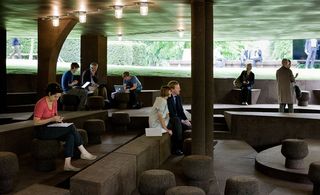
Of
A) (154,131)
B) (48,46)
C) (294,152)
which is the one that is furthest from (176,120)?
(48,46)

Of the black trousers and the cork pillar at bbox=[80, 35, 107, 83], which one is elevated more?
the cork pillar at bbox=[80, 35, 107, 83]

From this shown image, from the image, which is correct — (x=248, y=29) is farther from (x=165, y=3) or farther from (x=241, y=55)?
(x=241, y=55)

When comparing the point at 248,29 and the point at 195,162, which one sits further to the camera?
the point at 248,29

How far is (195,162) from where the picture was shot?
6.26 m

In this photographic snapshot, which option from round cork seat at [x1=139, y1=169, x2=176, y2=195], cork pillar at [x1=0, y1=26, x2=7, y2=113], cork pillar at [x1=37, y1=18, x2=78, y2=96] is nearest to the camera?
round cork seat at [x1=139, y1=169, x2=176, y2=195]

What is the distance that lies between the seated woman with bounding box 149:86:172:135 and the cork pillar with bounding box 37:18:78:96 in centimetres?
501

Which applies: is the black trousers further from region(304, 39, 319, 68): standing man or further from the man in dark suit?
region(304, 39, 319, 68): standing man

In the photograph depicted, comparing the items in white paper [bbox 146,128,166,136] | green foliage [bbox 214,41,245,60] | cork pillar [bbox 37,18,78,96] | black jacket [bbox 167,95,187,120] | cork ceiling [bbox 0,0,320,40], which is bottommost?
white paper [bbox 146,128,166,136]

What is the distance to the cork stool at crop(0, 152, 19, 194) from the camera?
5.48m

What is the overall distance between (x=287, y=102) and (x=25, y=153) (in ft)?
27.0

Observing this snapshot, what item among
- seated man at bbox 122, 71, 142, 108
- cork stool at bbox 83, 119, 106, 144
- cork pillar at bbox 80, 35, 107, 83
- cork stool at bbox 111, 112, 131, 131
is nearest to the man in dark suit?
cork stool at bbox 83, 119, 106, 144

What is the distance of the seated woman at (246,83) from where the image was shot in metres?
17.0

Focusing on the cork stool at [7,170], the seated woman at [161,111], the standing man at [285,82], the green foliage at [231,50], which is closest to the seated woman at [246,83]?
the standing man at [285,82]

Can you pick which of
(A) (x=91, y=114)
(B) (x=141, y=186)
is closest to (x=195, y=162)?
(B) (x=141, y=186)
